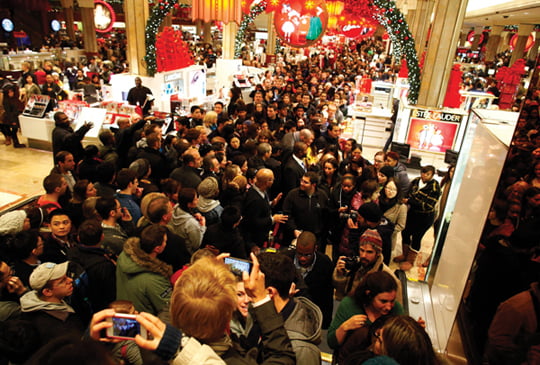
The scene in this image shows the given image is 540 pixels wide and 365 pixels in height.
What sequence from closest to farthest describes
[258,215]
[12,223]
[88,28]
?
[12,223]
[258,215]
[88,28]

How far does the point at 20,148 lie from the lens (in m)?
8.73

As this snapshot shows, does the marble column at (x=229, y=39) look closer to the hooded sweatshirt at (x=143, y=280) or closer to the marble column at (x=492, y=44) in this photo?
the hooded sweatshirt at (x=143, y=280)

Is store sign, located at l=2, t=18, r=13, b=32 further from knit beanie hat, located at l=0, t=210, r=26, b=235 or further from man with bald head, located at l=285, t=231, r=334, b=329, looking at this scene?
man with bald head, located at l=285, t=231, r=334, b=329

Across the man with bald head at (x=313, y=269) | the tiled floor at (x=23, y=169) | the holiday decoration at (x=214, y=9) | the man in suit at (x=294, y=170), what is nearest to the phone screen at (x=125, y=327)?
the man with bald head at (x=313, y=269)

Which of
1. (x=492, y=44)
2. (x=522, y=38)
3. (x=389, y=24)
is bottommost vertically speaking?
(x=389, y=24)

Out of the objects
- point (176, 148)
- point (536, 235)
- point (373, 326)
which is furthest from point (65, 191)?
point (536, 235)

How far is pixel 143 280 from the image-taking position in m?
2.41

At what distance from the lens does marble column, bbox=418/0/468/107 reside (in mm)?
8266

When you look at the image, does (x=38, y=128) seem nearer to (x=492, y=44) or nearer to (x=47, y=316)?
(x=47, y=316)

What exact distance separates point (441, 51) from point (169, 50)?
704cm

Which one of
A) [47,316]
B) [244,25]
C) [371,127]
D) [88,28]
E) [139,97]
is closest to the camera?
[47,316]

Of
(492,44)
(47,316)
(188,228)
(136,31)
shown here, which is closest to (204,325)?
→ (47,316)

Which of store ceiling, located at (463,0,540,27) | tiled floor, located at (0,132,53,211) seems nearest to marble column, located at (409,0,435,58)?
store ceiling, located at (463,0,540,27)

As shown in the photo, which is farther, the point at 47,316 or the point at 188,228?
the point at 188,228
